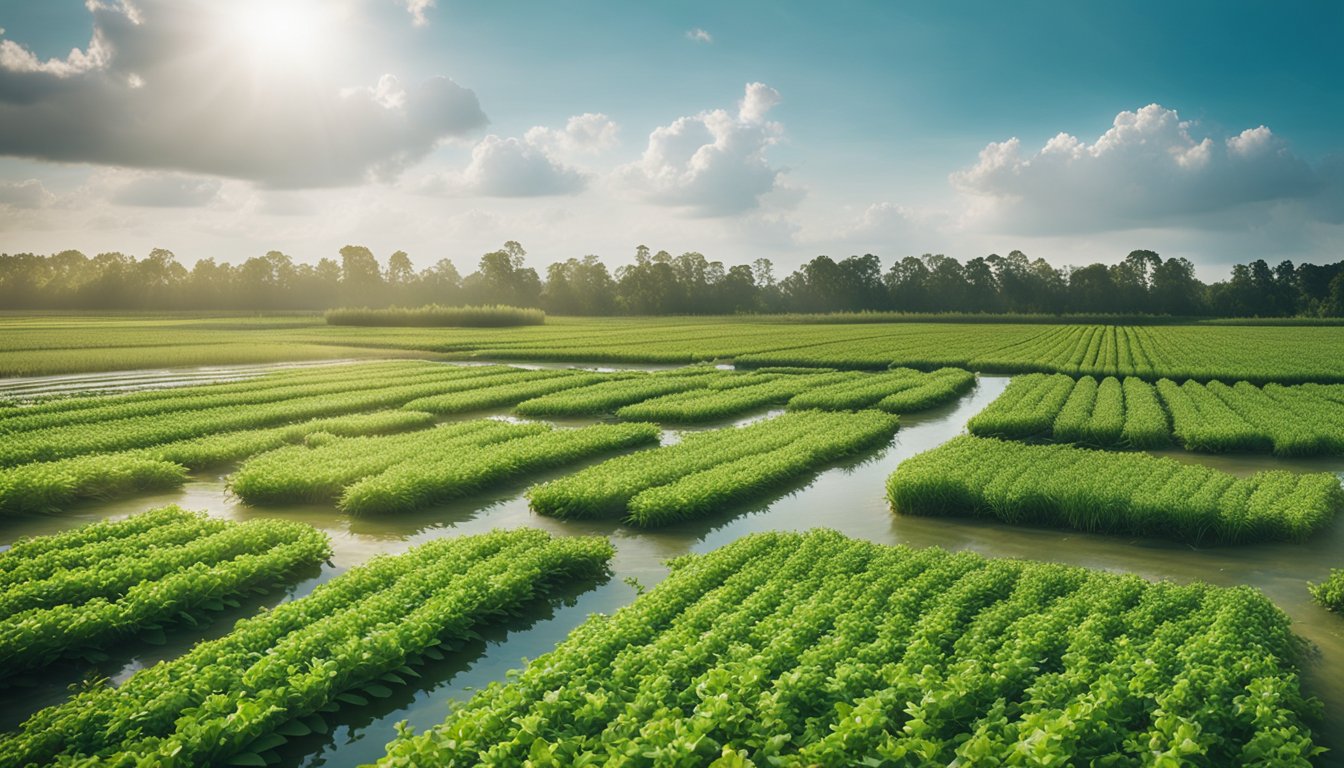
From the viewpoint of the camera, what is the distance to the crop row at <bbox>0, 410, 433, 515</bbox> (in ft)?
53.6

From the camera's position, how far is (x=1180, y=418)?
25.4 metres

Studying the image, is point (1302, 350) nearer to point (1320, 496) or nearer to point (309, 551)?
point (1320, 496)

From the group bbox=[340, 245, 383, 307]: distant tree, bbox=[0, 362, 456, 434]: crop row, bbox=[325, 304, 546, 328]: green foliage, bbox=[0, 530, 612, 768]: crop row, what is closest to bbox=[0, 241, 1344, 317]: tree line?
bbox=[340, 245, 383, 307]: distant tree

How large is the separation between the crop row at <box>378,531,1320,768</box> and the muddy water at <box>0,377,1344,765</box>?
95 centimetres

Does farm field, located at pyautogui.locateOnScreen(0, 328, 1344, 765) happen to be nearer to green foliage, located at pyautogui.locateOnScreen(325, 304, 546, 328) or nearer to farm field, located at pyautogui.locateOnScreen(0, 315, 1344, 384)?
farm field, located at pyautogui.locateOnScreen(0, 315, 1344, 384)

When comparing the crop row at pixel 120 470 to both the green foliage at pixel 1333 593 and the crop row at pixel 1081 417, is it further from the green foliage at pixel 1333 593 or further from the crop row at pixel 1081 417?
the green foliage at pixel 1333 593

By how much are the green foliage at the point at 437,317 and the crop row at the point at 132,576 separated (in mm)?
94726

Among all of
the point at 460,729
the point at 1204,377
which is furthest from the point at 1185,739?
the point at 1204,377

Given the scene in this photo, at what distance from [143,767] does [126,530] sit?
27.5 ft

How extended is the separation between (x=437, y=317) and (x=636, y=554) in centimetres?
9881

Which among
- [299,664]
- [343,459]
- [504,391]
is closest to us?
[299,664]

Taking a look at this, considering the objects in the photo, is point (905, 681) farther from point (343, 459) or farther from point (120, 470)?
point (120, 470)

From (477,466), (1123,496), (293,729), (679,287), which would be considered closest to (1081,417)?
(1123,496)

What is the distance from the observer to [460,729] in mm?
7074
